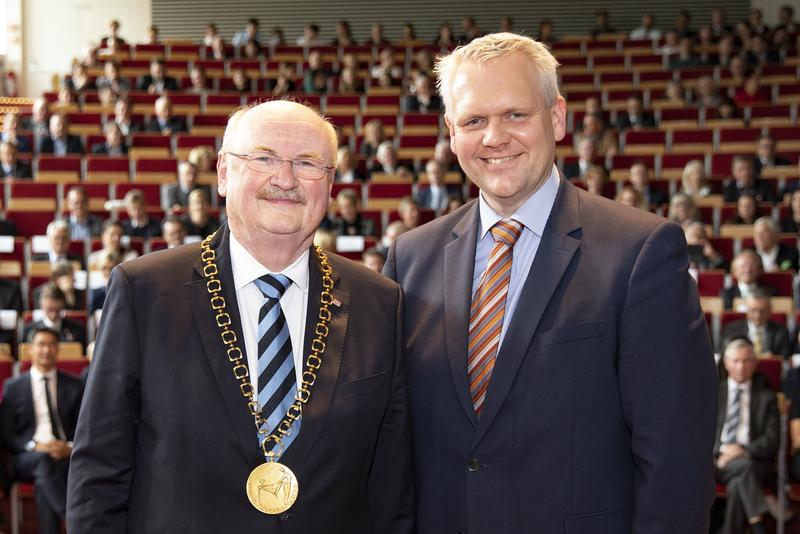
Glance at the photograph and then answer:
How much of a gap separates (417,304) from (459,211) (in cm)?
30

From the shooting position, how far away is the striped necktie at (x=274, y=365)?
2.14 m

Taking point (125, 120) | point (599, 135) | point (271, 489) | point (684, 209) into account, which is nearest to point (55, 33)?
point (125, 120)

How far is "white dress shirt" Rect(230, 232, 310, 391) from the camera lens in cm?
219

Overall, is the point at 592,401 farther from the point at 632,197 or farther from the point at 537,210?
the point at 632,197

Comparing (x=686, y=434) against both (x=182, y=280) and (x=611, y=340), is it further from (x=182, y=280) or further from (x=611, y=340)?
(x=182, y=280)

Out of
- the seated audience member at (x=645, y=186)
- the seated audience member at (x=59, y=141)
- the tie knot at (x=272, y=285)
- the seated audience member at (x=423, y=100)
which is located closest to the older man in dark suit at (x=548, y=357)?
the tie knot at (x=272, y=285)

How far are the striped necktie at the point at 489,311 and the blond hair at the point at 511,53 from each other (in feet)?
1.05

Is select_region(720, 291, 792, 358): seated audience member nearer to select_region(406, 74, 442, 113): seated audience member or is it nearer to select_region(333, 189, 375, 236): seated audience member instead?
select_region(333, 189, 375, 236): seated audience member

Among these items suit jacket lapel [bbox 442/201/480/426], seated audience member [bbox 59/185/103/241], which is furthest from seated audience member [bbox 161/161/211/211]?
suit jacket lapel [bbox 442/201/480/426]

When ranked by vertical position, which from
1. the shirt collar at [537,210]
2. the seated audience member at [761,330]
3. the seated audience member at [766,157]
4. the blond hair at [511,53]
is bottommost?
the seated audience member at [761,330]

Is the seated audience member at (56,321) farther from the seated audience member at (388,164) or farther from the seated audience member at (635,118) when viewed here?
the seated audience member at (635,118)

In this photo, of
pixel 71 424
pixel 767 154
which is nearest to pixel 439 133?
pixel 767 154

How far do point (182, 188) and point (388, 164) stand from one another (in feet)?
6.59

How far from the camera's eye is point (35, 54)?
1659 cm
